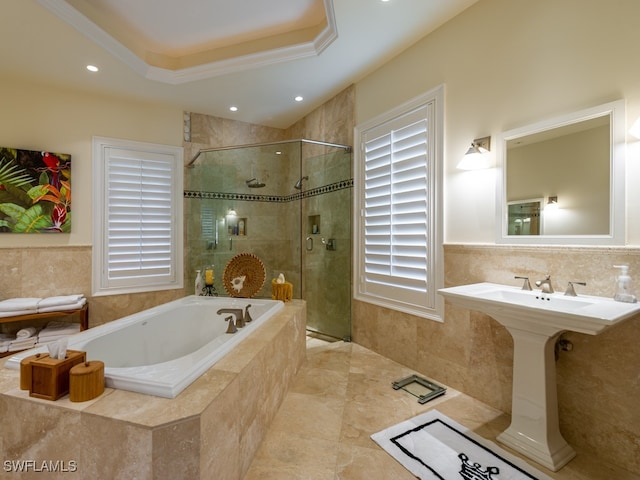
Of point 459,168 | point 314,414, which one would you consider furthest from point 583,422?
point 459,168

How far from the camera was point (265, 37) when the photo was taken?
2715 millimetres

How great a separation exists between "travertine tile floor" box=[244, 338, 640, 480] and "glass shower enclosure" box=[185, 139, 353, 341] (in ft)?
2.94

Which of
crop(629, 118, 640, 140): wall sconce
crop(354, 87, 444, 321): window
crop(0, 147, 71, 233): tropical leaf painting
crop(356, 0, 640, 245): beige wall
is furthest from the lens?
crop(0, 147, 71, 233): tropical leaf painting

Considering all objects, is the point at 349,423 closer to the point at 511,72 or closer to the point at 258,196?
the point at 511,72

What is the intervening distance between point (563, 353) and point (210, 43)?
3.46 m

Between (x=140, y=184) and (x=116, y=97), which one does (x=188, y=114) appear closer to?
(x=116, y=97)

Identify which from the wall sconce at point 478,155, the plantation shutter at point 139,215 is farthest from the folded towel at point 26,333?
the wall sconce at point 478,155

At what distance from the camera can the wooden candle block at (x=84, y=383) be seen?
1.19 meters

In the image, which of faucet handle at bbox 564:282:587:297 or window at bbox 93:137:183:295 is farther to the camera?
window at bbox 93:137:183:295

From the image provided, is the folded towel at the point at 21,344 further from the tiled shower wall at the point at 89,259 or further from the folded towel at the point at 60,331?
the tiled shower wall at the point at 89,259

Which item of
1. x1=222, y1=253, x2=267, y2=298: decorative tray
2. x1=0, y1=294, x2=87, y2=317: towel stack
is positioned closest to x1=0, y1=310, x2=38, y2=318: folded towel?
x1=0, y1=294, x2=87, y2=317: towel stack

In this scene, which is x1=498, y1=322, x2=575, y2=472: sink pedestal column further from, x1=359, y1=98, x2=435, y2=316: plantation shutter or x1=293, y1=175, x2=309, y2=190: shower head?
x1=293, y1=175, x2=309, y2=190: shower head

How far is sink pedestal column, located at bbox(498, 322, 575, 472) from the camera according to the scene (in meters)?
1.56

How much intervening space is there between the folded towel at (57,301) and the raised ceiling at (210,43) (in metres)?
1.99
